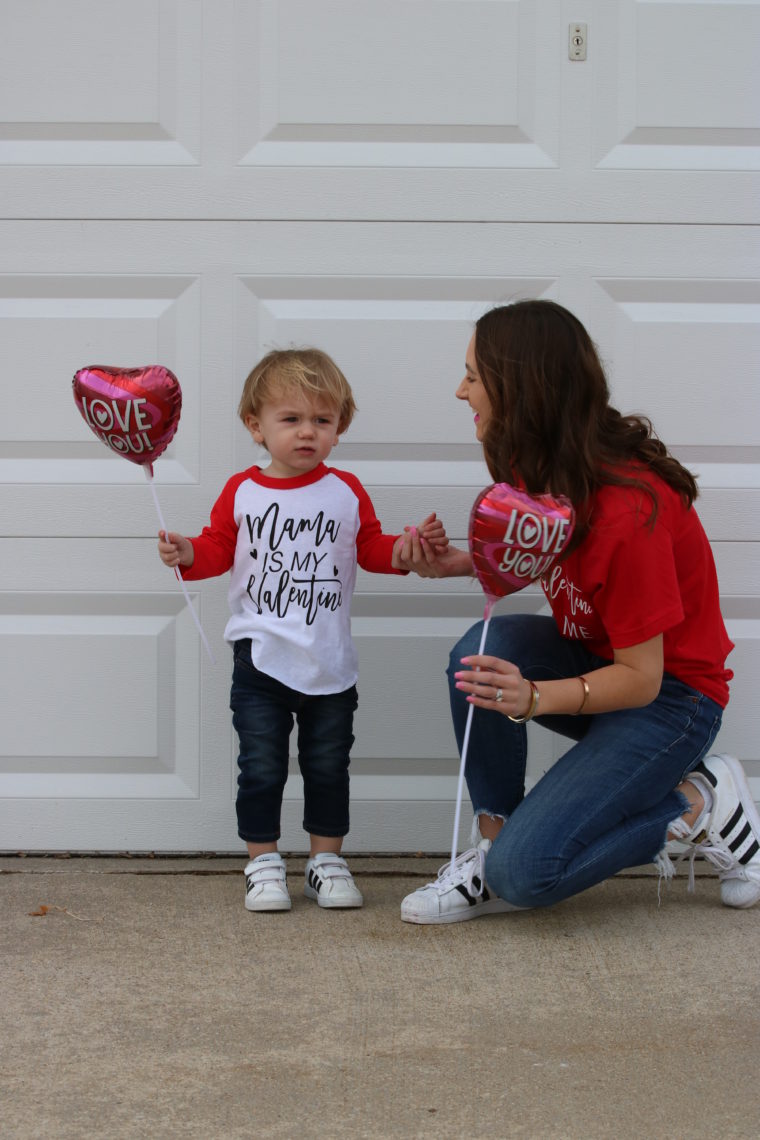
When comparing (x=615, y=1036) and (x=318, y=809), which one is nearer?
(x=615, y=1036)

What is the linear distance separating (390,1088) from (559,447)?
1.09m

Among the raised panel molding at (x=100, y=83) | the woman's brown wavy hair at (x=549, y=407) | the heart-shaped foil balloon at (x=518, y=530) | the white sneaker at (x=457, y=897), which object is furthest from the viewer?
the raised panel molding at (x=100, y=83)

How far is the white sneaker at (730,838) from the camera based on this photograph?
7.79 ft

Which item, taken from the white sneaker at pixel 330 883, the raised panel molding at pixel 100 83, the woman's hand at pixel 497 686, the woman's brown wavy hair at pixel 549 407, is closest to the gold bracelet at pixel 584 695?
the woman's hand at pixel 497 686

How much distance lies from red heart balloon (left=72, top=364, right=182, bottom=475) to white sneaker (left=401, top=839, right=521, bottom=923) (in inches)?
38.4

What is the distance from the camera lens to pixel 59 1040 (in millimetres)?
1757

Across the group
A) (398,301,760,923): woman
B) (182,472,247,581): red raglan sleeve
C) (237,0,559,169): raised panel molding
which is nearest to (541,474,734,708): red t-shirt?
(398,301,760,923): woman

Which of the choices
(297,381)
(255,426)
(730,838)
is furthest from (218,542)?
(730,838)

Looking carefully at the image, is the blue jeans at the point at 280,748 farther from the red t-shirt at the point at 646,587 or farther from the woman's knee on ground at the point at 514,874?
the red t-shirt at the point at 646,587

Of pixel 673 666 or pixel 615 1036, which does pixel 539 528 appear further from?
pixel 615 1036

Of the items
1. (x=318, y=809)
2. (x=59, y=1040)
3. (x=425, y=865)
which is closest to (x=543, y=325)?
(x=318, y=809)

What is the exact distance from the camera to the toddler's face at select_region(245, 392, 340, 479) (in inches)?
94.9

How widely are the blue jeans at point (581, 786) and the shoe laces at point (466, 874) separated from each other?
2.0 inches

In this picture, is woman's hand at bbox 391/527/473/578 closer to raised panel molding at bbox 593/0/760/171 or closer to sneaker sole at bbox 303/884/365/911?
sneaker sole at bbox 303/884/365/911
